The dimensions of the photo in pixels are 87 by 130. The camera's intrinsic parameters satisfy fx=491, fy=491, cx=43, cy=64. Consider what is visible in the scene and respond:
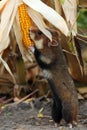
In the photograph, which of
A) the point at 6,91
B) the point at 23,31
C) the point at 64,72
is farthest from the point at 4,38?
the point at 6,91

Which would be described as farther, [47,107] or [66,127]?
[47,107]

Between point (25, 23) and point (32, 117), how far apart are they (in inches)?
39.2

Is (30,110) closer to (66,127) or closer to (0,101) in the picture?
(0,101)

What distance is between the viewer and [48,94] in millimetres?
4918

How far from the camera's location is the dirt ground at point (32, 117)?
407 centimetres

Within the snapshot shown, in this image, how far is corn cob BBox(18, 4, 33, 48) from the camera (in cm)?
375

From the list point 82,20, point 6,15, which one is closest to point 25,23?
point 6,15

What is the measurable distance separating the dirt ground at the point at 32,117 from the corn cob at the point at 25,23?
698 mm

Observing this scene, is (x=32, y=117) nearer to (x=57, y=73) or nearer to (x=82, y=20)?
(x=57, y=73)

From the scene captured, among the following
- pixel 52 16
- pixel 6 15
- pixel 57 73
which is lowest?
pixel 57 73

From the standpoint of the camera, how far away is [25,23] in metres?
3.79

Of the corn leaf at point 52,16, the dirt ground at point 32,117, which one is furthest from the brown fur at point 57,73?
the corn leaf at point 52,16

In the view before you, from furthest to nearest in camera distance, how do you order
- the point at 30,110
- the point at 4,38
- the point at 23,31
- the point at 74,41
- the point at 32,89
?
1. the point at 32,89
2. the point at 30,110
3. the point at 74,41
4. the point at 23,31
5. the point at 4,38

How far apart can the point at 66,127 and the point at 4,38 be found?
38.1 inches
